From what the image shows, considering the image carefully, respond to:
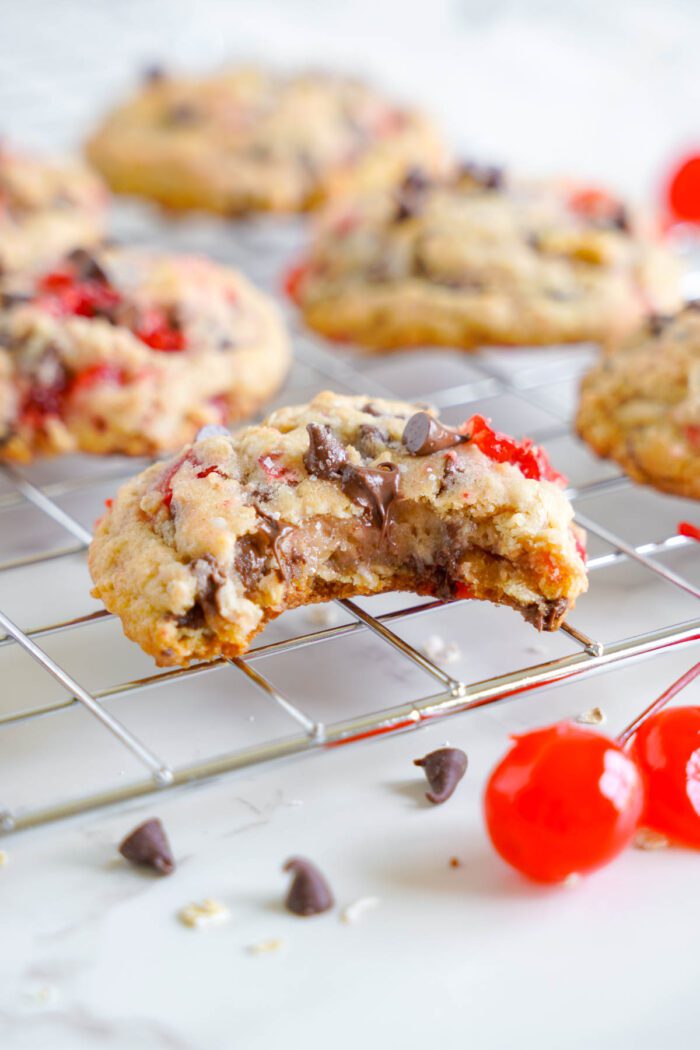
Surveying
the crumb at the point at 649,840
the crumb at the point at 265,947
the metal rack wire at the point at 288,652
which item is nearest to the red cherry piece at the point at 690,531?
the metal rack wire at the point at 288,652

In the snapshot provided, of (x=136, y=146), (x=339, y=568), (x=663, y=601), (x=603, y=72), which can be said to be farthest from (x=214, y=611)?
(x=603, y=72)

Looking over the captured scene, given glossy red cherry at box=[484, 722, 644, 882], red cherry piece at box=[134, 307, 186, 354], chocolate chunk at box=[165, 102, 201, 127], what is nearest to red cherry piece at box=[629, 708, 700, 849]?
glossy red cherry at box=[484, 722, 644, 882]

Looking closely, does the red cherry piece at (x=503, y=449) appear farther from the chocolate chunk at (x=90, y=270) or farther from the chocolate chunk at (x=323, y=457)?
the chocolate chunk at (x=90, y=270)

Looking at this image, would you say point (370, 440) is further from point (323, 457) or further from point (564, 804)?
point (564, 804)

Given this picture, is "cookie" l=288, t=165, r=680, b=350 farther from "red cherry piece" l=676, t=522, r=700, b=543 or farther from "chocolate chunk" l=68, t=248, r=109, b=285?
"red cherry piece" l=676, t=522, r=700, b=543

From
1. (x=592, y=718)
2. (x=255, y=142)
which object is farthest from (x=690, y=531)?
(x=255, y=142)
